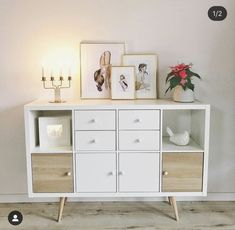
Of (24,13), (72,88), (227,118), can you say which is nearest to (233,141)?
(227,118)

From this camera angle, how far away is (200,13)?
2.42m

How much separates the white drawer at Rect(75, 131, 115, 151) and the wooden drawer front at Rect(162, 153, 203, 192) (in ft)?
1.29

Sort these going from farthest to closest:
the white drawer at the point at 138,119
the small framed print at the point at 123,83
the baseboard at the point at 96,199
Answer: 1. the baseboard at the point at 96,199
2. the small framed print at the point at 123,83
3. the white drawer at the point at 138,119

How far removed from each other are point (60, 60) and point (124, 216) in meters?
1.30

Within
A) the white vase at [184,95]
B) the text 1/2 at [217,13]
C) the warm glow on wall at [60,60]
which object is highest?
the text 1/2 at [217,13]

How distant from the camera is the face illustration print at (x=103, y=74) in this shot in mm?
2465

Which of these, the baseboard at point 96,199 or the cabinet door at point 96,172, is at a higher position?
the cabinet door at point 96,172

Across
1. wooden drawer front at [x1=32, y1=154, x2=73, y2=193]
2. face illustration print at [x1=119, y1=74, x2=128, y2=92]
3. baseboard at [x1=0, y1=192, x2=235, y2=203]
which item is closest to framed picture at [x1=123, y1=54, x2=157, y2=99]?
face illustration print at [x1=119, y1=74, x2=128, y2=92]

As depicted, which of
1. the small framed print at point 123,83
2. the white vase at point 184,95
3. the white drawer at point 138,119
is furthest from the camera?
the small framed print at point 123,83

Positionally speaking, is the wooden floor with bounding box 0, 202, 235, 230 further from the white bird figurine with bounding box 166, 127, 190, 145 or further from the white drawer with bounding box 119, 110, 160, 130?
the white drawer with bounding box 119, 110, 160, 130

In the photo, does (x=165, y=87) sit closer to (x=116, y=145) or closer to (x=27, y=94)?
(x=116, y=145)

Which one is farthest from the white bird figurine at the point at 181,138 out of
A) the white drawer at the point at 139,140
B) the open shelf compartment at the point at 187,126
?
the white drawer at the point at 139,140

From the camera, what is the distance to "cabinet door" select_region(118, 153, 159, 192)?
2.19 metres

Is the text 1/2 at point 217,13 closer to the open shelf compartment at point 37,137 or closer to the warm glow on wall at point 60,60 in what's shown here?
the warm glow on wall at point 60,60
